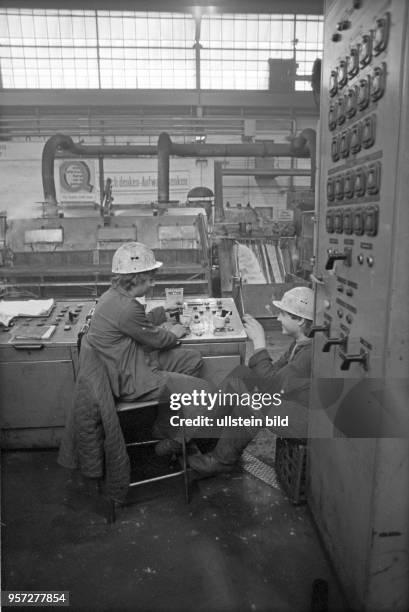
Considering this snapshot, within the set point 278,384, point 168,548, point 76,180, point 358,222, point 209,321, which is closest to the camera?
point 358,222

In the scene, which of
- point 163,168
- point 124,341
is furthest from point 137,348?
point 163,168

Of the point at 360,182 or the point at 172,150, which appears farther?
the point at 172,150

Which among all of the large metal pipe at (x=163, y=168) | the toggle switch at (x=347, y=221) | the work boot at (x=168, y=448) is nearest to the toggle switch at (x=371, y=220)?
the toggle switch at (x=347, y=221)

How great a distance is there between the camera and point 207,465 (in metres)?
2.39

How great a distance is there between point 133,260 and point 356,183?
1.33 meters

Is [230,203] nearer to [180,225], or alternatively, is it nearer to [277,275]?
[277,275]

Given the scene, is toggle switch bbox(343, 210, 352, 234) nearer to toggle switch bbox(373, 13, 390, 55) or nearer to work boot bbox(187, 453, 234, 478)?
toggle switch bbox(373, 13, 390, 55)

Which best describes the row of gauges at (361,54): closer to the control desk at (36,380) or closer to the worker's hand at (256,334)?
the worker's hand at (256,334)

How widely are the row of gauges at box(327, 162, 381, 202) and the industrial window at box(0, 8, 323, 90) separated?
9101mm

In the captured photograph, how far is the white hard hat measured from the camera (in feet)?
7.84

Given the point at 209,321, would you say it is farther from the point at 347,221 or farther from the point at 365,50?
the point at 365,50

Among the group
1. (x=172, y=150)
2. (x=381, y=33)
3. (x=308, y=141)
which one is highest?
(x=308, y=141)

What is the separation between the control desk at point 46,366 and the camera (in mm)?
2584

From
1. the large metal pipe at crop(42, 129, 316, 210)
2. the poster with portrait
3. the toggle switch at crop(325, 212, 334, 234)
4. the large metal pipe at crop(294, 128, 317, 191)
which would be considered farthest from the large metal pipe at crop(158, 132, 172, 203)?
the toggle switch at crop(325, 212, 334, 234)
